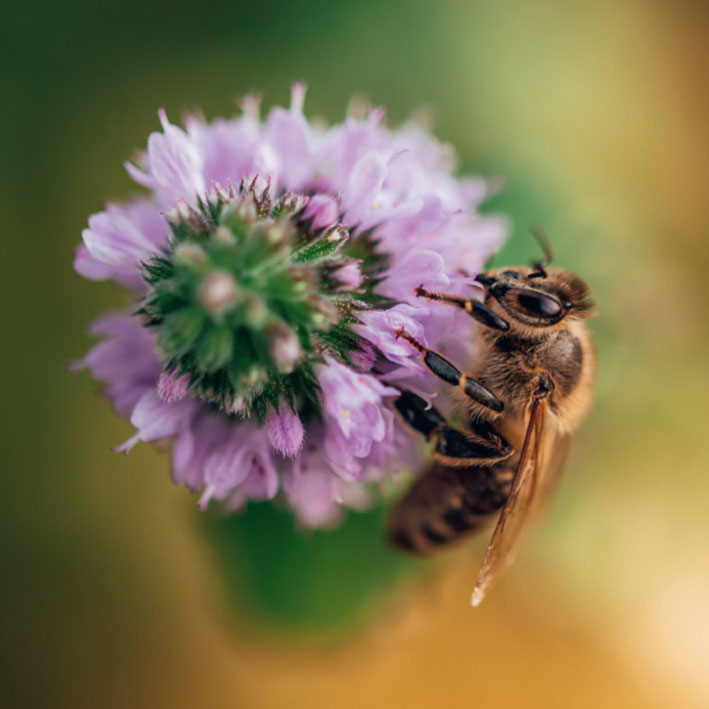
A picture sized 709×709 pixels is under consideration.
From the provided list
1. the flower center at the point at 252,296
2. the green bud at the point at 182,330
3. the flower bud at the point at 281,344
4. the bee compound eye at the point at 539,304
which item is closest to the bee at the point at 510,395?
the bee compound eye at the point at 539,304

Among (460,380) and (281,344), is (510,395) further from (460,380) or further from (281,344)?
(281,344)

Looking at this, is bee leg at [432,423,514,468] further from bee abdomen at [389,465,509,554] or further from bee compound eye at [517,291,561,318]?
bee compound eye at [517,291,561,318]

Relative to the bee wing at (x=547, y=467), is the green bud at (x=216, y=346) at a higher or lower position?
higher

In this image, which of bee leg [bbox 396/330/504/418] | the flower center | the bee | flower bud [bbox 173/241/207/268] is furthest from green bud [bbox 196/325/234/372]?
bee leg [bbox 396/330/504/418]

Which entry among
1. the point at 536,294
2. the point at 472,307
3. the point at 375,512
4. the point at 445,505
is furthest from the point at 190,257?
the point at 375,512

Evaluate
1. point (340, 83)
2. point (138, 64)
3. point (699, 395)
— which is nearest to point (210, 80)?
point (138, 64)

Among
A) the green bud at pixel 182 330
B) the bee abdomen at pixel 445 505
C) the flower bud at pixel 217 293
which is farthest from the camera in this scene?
the bee abdomen at pixel 445 505

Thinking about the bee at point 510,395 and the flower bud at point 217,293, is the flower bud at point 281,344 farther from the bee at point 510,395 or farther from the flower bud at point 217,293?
the bee at point 510,395

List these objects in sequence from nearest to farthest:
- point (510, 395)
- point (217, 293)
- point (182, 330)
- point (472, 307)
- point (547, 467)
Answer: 1. point (217, 293)
2. point (182, 330)
3. point (472, 307)
4. point (510, 395)
5. point (547, 467)

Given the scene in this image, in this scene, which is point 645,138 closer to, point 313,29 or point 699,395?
point 699,395
